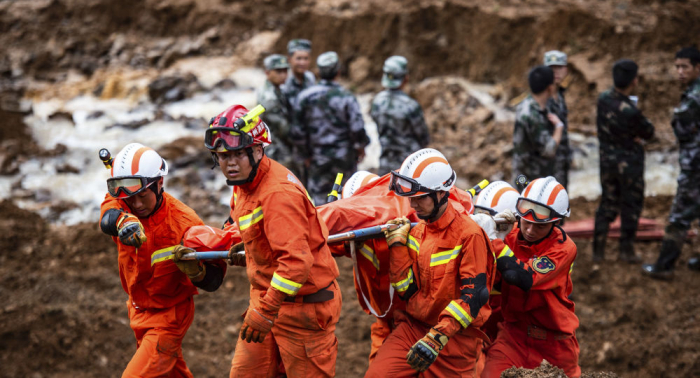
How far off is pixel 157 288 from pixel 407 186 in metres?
1.94

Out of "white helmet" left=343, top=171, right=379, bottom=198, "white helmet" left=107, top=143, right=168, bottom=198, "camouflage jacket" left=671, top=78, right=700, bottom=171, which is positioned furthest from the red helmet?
"camouflage jacket" left=671, top=78, right=700, bottom=171

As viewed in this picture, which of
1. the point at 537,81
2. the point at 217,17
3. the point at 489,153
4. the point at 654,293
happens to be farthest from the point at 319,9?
the point at 654,293

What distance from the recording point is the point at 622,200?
27.0 ft

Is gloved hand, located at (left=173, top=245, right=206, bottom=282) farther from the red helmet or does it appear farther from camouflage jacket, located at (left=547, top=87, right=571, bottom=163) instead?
camouflage jacket, located at (left=547, top=87, right=571, bottom=163)

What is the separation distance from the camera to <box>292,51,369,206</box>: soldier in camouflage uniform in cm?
840

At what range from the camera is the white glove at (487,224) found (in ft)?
16.0

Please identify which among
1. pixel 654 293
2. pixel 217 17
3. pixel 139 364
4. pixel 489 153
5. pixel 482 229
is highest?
pixel 482 229

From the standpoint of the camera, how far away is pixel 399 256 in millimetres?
4645

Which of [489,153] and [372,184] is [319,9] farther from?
[372,184]

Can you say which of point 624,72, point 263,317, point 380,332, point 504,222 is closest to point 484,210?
point 504,222

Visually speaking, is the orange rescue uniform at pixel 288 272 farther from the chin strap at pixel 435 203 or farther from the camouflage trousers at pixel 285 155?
the camouflage trousers at pixel 285 155

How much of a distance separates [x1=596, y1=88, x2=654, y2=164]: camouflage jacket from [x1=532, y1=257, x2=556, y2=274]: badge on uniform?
380 centimetres

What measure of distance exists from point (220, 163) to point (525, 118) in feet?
14.8

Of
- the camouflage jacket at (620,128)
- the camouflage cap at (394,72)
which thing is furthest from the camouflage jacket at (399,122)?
the camouflage jacket at (620,128)
